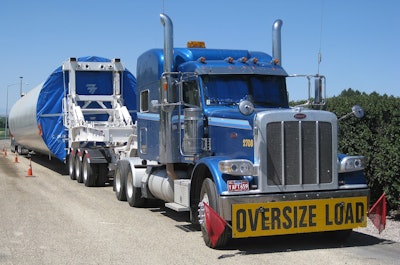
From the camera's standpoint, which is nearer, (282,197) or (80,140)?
(282,197)

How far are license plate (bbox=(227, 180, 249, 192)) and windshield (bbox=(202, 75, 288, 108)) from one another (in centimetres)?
197

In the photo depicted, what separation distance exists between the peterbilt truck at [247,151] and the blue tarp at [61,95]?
9106 mm

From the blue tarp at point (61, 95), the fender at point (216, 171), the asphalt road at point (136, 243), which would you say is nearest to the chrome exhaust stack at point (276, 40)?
the fender at point (216, 171)

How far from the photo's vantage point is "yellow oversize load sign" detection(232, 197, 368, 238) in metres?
7.45

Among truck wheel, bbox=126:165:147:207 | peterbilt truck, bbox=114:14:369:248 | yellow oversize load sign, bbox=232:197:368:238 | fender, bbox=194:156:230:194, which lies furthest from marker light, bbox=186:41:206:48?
yellow oversize load sign, bbox=232:197:368:238

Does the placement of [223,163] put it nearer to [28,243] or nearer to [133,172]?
[28,243]

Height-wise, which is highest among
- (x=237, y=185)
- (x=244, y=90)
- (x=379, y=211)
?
(x=244, y=90)

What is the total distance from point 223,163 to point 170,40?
307 centimetres

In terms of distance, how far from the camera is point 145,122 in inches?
460

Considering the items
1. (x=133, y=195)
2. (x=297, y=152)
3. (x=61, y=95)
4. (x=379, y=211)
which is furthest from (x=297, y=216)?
→ (x=61, y=95)

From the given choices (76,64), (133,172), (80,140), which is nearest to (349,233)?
(133,172)

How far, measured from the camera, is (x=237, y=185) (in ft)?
24.8

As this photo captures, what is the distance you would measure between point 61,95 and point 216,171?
13.2m

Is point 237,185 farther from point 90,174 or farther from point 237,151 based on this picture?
point 90,174
